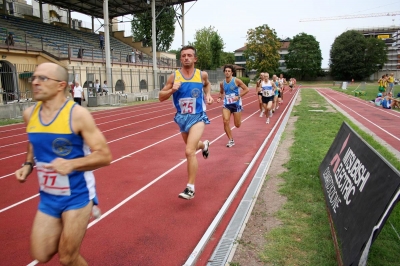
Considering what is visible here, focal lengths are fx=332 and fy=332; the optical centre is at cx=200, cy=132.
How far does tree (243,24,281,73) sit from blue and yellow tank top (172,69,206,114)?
2589 inches

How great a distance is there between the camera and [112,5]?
36062 millimetres

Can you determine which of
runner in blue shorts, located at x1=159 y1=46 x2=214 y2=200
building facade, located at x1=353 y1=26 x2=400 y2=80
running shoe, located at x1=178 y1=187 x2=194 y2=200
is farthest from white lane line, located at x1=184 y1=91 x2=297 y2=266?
building facade, located at x1=353 y1=26 x2=400 y2=80

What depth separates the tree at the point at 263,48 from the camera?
68.5 metres

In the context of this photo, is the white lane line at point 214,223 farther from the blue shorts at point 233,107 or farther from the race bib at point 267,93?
the race bib at point 267,93

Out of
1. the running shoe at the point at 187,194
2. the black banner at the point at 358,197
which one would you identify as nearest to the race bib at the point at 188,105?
the running shoe at the point at 187,194

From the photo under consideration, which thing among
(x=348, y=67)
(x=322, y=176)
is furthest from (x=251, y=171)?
(x=348, y=67)

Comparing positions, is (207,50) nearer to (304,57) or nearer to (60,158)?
(304,57)

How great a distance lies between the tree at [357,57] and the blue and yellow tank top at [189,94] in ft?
248

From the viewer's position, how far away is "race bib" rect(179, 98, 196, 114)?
5055 mm

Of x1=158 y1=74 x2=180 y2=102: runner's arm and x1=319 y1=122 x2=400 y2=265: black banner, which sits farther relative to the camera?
x1=158 y1=74 x2=180 y2=102: runner's arm

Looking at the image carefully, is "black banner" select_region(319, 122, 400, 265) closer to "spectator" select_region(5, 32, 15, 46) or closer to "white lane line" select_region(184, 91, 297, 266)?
"white lane line" select_region(184, 91, 297, 266)

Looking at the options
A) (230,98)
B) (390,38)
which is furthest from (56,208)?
(390,38)

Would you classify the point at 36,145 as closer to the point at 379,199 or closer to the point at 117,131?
the point at 379,199

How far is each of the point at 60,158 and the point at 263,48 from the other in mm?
69649
